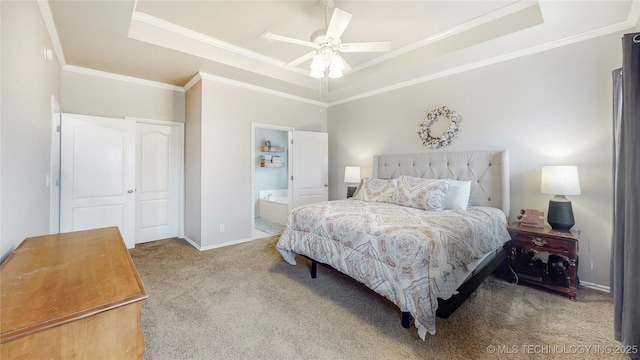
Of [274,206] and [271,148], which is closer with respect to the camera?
[274,206]

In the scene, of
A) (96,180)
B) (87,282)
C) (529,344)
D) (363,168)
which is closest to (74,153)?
(96,180)

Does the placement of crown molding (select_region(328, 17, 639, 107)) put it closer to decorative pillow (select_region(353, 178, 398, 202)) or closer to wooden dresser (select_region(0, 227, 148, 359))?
decorative pillow (select_region(353, 178, 398, 202))

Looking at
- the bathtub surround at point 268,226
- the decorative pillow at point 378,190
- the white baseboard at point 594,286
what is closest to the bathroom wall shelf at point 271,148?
the bathtub surround at point 268,226

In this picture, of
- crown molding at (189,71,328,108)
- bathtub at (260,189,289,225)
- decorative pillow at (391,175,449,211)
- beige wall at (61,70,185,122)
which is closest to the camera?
decorative pillow at (391,175,449,211)

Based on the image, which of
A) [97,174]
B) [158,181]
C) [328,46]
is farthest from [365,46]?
[97,174]

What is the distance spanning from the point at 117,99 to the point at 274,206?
3.31 meters

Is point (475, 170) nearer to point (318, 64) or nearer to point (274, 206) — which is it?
point (318, 64)

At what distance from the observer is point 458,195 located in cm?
296

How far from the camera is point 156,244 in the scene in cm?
397

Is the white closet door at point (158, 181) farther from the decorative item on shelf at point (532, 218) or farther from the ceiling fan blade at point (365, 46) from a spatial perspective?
the decorative item on shelf at point (532, 218)

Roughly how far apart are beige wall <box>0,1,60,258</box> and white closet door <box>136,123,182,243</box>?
1.72m

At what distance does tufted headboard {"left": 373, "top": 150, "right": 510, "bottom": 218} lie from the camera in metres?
2.99

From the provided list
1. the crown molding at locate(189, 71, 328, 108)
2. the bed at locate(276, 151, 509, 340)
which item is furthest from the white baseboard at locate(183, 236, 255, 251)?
the crown molding at locate(189, 71, 328, 108)

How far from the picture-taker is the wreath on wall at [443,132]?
3.45m
